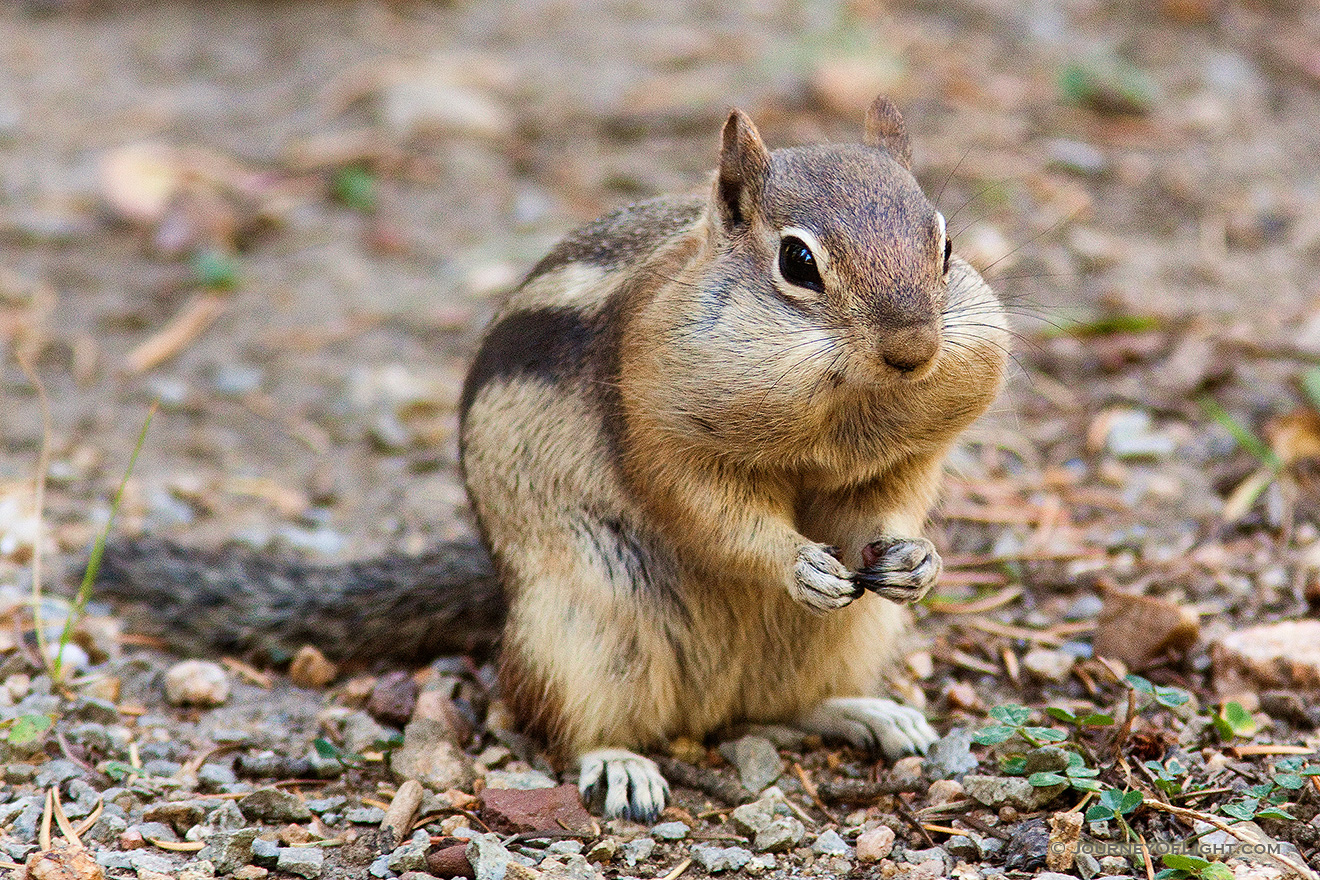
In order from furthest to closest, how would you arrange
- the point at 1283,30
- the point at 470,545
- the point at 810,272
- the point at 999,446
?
the point at 1283,30 < the point at 999,446 < the point at 470,545 < the point at 810,272

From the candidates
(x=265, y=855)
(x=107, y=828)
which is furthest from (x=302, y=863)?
(x=107, y=828)

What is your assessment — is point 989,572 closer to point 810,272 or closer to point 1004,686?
point 1004,686

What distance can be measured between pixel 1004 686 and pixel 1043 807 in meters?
0.74

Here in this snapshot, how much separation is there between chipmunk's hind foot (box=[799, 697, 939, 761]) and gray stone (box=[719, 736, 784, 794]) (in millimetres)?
170

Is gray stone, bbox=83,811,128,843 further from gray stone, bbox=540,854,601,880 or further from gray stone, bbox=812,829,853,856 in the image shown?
gray stone, bbox=812,829,853,856

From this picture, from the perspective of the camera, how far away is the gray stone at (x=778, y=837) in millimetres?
3092

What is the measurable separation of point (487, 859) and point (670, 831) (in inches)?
19.2

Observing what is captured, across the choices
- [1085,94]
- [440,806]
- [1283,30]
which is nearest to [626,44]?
[1085,94]

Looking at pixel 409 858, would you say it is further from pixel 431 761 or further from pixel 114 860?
pixel 114 860

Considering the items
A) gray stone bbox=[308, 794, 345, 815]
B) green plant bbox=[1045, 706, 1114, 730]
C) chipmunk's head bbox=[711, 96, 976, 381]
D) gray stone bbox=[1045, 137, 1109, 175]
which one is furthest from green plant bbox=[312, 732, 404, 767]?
gray stone bbox=[1045, 137, 1109, 175]

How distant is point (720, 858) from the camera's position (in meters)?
3.03

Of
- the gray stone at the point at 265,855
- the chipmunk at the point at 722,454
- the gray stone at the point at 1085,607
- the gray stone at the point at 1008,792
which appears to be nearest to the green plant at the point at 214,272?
the chipmunk at the point at 722,454

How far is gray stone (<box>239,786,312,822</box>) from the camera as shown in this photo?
315 cm

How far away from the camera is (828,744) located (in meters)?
3.68
